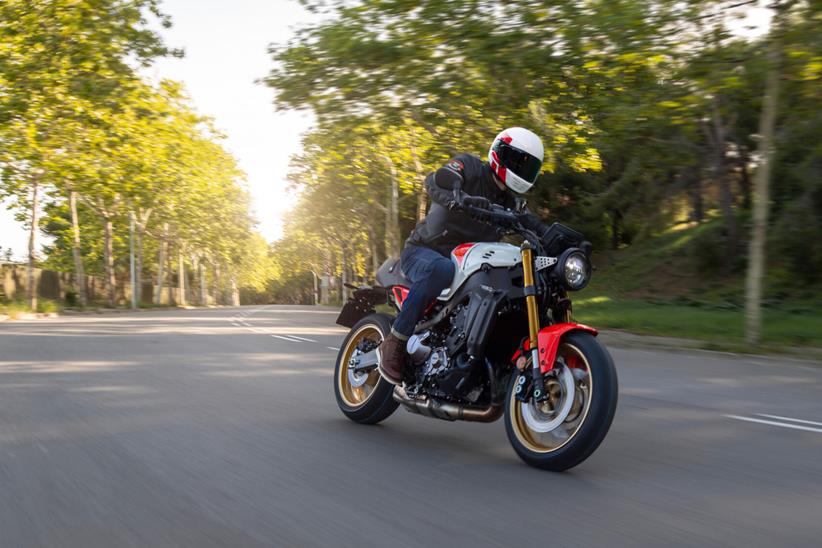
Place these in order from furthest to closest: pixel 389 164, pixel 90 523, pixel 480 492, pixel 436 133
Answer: pixel 389 164 → pixel 436 133 → pixel 480 492 → pixel 90 523

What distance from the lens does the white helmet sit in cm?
494

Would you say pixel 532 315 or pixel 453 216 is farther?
pixel 453 216

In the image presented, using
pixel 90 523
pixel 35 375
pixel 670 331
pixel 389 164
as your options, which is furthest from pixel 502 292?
pixel 389 164

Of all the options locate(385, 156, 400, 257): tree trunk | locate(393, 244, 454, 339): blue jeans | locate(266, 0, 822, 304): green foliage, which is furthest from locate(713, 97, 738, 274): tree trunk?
locate(393, 244, 454, 339): blue jeans

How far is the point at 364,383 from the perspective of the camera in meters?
6.09

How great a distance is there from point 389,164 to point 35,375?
25269 millimetres

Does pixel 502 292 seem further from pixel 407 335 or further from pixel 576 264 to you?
pixel 407 335

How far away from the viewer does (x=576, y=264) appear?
4.49m

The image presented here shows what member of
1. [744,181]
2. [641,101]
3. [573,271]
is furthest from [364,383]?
[744,181]

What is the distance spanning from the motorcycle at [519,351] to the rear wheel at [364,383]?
0.25 m

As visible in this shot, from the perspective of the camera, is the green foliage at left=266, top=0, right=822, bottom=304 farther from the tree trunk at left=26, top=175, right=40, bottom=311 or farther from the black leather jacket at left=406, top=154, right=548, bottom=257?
the tree trunk at left=26, top=175, right=40, bottom=311

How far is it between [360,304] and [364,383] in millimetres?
594

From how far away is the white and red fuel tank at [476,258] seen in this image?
190 inches

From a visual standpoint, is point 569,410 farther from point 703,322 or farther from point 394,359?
point 703,322
